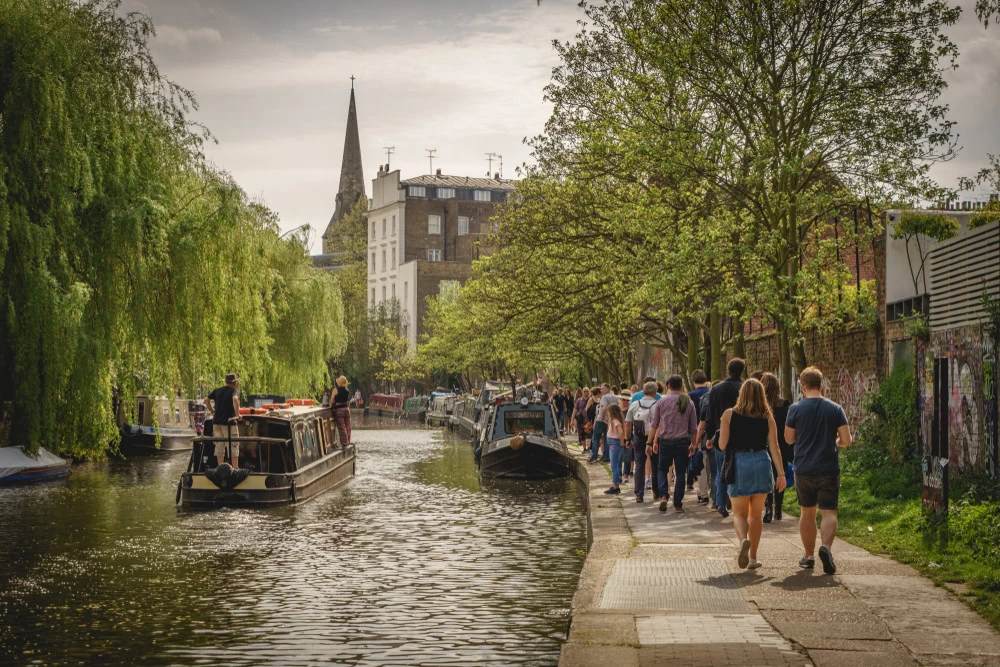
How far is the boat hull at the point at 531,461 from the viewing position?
2842 centimetres

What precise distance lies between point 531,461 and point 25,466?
1067 cm

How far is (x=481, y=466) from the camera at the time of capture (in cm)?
2936

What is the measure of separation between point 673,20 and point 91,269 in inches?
450

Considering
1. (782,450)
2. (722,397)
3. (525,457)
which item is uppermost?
(722,397)

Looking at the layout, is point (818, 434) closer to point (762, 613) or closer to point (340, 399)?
point (762, 613)

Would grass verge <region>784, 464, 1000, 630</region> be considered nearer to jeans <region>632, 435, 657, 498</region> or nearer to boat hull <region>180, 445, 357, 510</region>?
jeans <region>632, 435, 657, 498</region>

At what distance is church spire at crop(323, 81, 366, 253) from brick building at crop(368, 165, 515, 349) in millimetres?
32262

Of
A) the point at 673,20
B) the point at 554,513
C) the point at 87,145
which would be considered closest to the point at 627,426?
the point at 554,513

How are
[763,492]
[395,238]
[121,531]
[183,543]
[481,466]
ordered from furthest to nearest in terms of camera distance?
[395,238] → [481,466] → [121,531] → [183,543] → [763,492]

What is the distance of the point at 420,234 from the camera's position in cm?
10750

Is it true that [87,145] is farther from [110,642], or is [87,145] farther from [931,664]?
[931,664]

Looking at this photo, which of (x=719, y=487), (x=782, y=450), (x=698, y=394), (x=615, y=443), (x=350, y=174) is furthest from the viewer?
(x=350, y=174)

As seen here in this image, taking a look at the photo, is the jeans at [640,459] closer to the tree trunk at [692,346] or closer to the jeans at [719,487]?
the jeans at [719,487]

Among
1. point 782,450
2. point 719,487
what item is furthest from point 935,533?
point 719,487
